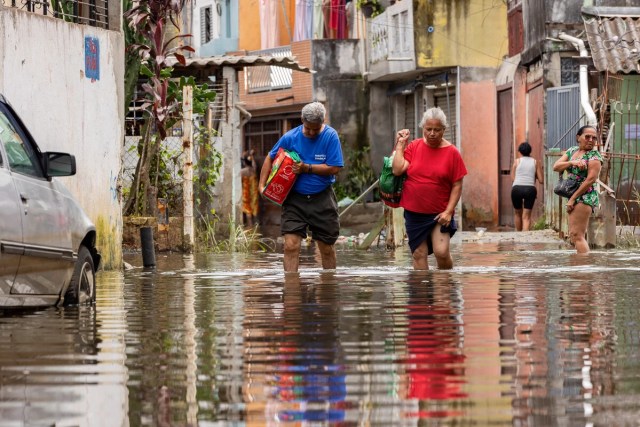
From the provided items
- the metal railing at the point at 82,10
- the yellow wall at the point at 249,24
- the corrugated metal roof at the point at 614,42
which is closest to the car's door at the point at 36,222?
the metal railing at the point at 82,10

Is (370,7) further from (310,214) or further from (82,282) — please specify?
(82,282)

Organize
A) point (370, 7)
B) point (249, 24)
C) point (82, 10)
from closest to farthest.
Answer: point (82, 10) → point (370, 7) → point (249, 24)

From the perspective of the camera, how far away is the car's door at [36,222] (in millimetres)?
10328

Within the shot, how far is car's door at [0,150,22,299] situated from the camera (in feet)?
32.5

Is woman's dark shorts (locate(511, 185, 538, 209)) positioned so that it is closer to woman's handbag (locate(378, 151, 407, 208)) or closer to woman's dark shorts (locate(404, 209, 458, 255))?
woman's dark shorts (locate(404, 209, 458, 255))

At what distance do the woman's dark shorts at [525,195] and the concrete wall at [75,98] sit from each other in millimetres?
12991

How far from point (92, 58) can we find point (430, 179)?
4270 mm

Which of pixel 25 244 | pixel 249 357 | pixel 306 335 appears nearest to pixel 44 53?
pixel 25 244

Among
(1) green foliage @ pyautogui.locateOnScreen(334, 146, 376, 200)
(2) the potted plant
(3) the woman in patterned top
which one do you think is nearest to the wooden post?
(3) the woman in patterned top

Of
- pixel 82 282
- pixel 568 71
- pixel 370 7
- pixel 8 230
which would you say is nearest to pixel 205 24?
pixel 370 7

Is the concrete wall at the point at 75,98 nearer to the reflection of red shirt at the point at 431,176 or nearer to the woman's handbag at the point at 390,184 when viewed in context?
the woman's handbag at the point at 390,184

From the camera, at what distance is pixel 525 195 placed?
29.5 metres

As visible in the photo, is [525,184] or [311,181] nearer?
[311,181]

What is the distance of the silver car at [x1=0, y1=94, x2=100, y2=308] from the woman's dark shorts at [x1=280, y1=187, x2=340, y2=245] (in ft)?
12.2
